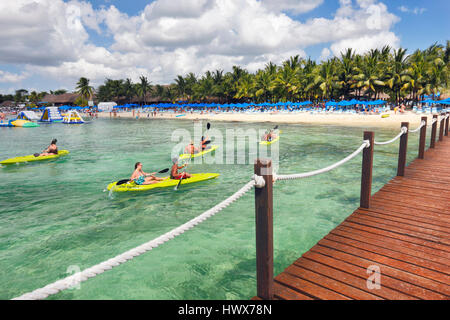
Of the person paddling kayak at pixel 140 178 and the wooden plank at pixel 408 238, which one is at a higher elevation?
the wooden plank at pixel 408 238

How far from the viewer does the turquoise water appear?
488cm

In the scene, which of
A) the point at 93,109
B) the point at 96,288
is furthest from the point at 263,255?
the point at 93,109

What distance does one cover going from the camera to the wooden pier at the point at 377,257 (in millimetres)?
2730

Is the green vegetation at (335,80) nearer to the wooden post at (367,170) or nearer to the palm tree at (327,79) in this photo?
the palm tree at (327,79)

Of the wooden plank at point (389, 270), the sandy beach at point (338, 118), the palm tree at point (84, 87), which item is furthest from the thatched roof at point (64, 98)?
the wooden plank at point (389, 270)

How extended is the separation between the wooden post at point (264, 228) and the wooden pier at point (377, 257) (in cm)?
1

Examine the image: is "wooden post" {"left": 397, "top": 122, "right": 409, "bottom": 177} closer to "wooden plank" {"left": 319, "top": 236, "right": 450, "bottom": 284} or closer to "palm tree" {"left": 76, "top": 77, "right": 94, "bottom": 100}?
"wooden plank" {"left": 319, "top": 236, "right": 450, "bottom": 284}

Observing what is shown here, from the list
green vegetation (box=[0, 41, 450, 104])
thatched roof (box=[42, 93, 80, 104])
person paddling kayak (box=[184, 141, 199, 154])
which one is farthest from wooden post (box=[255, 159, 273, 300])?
thatched roof (box=[42, 93, 80, 104])

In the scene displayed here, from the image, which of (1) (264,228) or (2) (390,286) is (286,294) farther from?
(2) (390,286)

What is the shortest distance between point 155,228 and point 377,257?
5117 millimetres

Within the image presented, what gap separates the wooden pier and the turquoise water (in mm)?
1605

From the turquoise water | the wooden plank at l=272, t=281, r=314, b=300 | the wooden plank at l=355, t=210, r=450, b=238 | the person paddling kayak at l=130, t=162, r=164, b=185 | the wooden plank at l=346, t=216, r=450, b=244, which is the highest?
the wooden plank at l=355, t=210, r=450, b=238

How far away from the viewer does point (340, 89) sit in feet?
152
